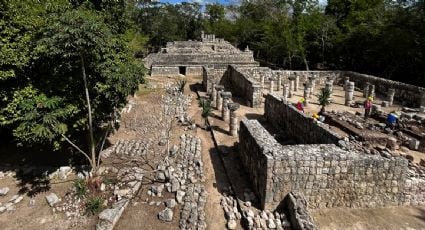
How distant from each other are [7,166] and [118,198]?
5.40m

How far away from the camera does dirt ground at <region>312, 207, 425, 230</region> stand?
699cm

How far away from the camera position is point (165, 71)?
27859mm

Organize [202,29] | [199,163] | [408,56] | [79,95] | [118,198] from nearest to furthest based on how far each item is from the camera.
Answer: [118,198] < [79,95] < [199,163] < [408,56] < [202,29]

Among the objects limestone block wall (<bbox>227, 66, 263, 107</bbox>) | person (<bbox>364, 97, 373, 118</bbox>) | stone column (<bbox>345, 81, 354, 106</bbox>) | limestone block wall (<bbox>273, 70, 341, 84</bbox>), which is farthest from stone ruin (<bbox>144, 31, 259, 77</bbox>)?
person (<bbox>364, 97, 373, 118</bbox>)

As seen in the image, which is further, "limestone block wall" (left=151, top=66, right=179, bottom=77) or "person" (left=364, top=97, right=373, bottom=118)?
"limestone block wall" (left=151, top=66, right=179, bottom=77)

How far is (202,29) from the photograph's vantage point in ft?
229

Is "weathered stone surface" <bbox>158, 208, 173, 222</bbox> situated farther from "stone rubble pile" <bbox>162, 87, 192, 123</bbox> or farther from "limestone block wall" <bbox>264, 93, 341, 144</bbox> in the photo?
"stone rubble pile" <bbox>162, 87, 192, 123</bbox>

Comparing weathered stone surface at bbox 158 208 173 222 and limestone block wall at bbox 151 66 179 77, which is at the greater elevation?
limestone block wall at bbox 151 66 179 77

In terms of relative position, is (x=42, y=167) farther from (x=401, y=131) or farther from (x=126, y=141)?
(x=401, y=131)

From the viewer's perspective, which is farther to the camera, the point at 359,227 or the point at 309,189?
the point at 309,189

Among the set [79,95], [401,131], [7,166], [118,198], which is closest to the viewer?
[118,198]

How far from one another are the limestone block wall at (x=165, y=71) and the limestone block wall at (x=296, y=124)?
14.9 metres

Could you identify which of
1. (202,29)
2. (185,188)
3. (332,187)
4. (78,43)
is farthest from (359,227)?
(202,29)

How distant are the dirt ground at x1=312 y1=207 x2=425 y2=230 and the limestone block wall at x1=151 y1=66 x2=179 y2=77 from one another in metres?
22.3
